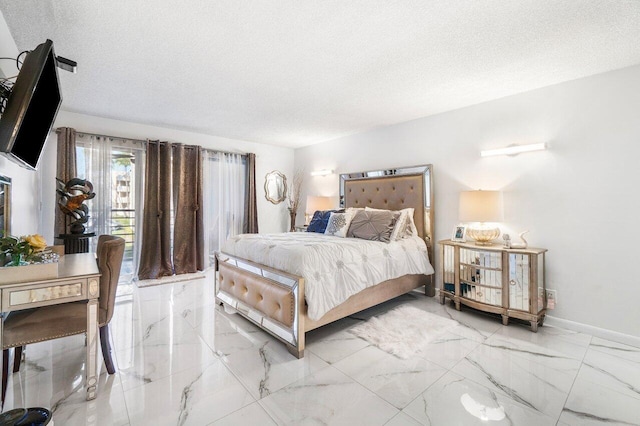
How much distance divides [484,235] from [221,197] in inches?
165

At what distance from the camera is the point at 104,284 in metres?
1.90

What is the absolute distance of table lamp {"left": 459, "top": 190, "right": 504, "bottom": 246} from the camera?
3023mm

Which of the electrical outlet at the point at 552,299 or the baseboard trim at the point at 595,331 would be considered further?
the electrical outlet at the point at 552,299

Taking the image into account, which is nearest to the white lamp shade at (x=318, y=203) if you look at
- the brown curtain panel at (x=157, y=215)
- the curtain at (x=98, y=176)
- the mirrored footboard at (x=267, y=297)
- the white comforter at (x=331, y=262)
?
the white comforter at (x=331, y=262)

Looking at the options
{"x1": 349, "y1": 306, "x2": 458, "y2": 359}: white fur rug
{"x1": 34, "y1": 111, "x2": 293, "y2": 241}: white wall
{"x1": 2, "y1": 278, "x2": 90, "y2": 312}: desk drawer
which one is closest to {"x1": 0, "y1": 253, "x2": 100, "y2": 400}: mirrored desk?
{"x1": 2, "y1": 278, "x2": 90, "y2": 312}: desk drawer

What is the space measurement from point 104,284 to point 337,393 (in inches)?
66.9

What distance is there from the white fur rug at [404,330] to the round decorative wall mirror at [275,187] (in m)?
3.54

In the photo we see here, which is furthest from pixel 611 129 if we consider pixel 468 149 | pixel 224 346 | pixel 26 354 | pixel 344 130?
pixel 26 354

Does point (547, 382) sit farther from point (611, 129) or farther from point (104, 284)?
point (104, 284)

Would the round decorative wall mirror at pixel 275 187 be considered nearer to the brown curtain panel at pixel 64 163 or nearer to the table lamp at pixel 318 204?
the table lamp at pixel 318 204

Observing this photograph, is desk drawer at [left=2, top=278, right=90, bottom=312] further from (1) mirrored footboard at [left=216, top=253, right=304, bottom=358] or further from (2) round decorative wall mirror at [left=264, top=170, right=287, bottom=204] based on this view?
(2) round decorative wall mirror at [left=264, top=170, right=287, bottom=204]

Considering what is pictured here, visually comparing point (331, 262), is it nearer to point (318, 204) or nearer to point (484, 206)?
point (484, 206)

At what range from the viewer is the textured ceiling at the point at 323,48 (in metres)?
1.83

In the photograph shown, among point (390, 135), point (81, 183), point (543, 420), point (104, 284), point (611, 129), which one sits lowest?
point (543, 420)
